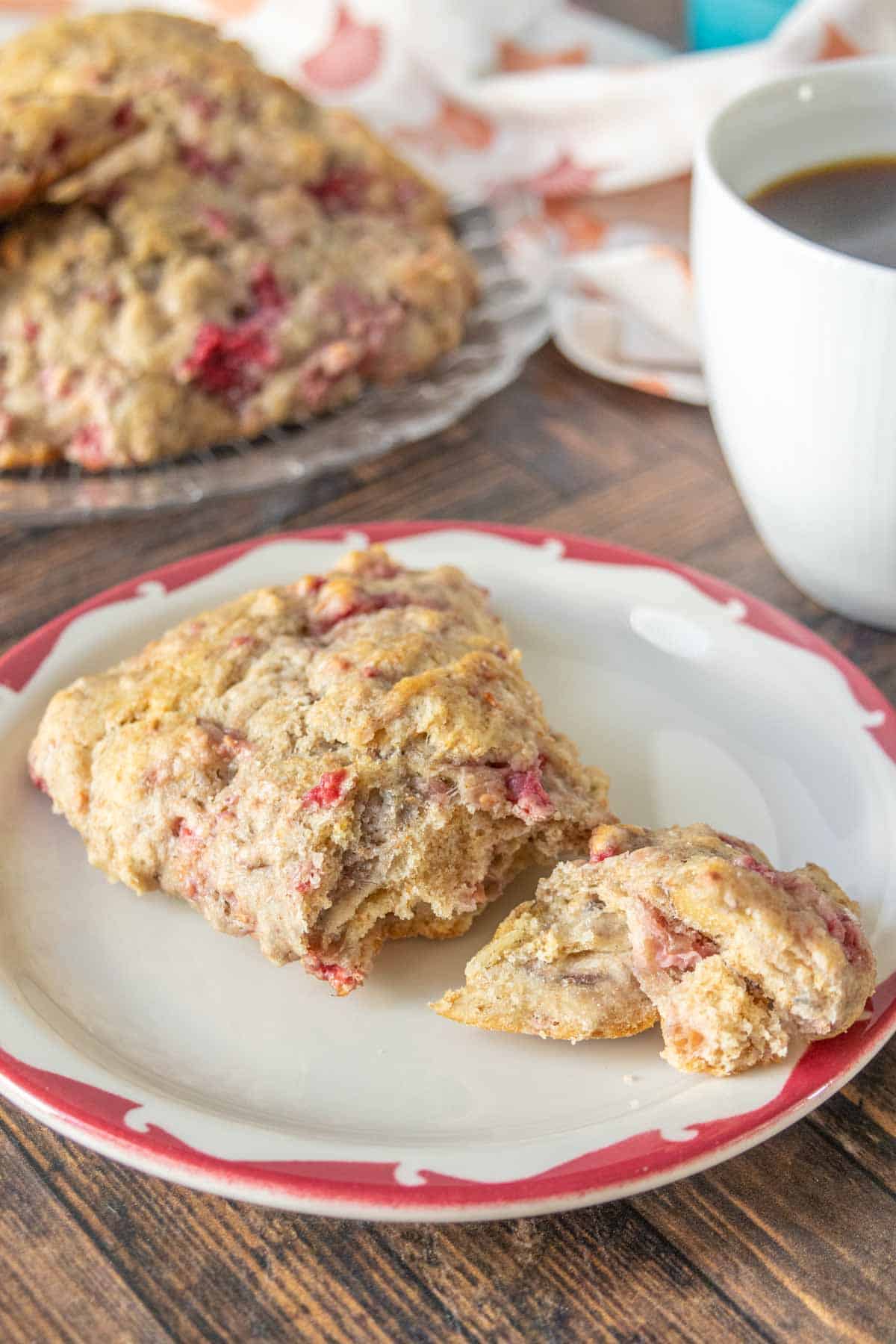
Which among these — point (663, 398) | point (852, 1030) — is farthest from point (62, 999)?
point (663, 398)

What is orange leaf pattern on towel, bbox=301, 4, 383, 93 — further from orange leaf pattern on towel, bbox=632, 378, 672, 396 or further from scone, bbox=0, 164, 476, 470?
orange leaf pattern on towel, bbox=632, 378, 672, 396

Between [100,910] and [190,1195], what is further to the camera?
[100,910]

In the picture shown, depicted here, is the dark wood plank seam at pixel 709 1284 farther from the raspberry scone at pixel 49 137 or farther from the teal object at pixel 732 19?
the teal object at pixel 732 19

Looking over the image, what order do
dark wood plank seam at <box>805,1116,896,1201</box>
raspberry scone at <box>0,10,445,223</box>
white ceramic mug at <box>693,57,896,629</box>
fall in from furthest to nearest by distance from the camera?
raspberry scone at <box>0,10,445,223</box>, white ceramic mug at <box>693,57,896,629</box>, dark wood plank seam at <box>805,1116,896,1201</box>

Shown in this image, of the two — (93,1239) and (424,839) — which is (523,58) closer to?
(424,839)

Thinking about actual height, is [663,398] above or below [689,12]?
below

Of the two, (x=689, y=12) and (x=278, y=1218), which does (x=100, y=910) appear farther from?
(x=689, y=12)

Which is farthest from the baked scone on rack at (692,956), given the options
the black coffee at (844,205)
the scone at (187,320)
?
the scone at (187,320)

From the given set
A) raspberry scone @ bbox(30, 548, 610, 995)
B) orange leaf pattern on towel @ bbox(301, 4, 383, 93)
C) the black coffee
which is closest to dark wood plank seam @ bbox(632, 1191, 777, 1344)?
raspberry scone @ bbox(30, 548, 610, 995)
